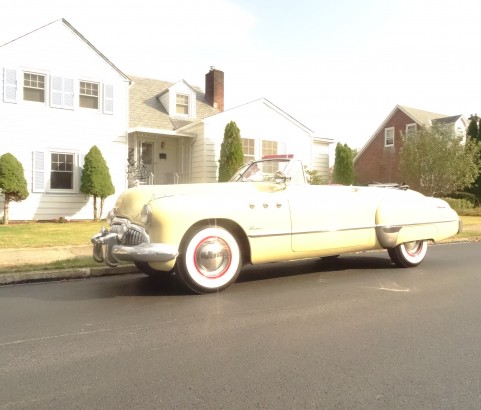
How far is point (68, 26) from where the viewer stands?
1636 cm

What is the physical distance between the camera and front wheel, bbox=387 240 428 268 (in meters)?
7.04

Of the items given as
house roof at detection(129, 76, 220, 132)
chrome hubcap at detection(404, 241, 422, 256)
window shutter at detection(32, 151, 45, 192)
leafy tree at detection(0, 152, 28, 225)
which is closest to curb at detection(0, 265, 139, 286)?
chrome hubcap at detection(404, 241, 422, 256)

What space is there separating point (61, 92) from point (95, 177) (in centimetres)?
333

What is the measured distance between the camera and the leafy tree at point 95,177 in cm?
1595

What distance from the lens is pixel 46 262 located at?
23.1 feet

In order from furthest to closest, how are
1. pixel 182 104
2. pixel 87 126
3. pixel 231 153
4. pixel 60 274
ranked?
1. pixel 182 104
2. pixel 231 153
3. pixel 87 126
4. pixel 60 274

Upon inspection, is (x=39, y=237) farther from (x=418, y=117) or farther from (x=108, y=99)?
(x=418, y=117)

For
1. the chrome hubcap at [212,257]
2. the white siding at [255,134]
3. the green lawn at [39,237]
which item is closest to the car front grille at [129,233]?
the chrome hubcap at [212,257]

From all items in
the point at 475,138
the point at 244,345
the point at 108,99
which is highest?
the point at 108,99

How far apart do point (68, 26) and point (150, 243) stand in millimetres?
14293

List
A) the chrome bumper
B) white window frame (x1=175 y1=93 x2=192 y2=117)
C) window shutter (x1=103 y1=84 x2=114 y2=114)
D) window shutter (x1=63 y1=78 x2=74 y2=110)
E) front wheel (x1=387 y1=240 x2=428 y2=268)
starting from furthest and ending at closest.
→ white window frame (x1=175 y1=93 x2=192 y2=117) → window shutter (x1=103 y1=84 x2=114 y2=114) → window shutter (x1=63 y1=78 x2=74 y2=110) → front wheel (x1=387 y1=240 x2=428 y2=268) → the chrome bumper

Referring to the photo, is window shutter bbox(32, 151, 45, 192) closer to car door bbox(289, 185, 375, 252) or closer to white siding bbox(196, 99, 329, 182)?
white siding bbox(196, 99, 329, 182)

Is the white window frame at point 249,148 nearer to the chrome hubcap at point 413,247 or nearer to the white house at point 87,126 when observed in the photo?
the white house at point 87,126

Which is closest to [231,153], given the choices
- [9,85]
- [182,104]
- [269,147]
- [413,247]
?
[269,147]
